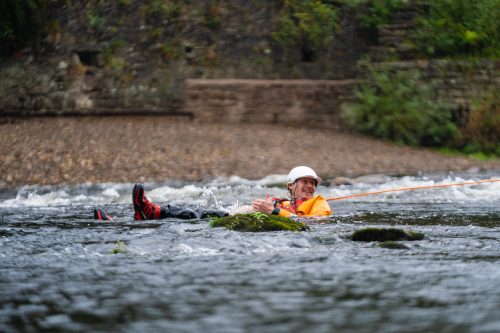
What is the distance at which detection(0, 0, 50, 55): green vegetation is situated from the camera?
22219 millimetres

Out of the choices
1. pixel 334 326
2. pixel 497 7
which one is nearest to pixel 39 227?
pixel 334 326

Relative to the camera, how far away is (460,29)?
2173cm

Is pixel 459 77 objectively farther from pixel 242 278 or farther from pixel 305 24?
pixel 242 278

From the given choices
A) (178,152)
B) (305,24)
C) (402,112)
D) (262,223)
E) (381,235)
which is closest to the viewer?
(381,235)

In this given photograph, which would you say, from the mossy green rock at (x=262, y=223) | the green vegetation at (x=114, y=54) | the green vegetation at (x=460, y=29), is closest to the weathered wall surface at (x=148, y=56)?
the green vegetation at (x=114, y=54)

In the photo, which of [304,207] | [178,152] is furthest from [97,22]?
[304,207]

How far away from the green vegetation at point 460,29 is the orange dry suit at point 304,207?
36.8 feet

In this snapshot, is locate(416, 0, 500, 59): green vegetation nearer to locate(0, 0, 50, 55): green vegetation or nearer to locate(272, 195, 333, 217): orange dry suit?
locate(0, 0, 50, 55): green vegetation

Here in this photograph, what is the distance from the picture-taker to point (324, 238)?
28.3ft

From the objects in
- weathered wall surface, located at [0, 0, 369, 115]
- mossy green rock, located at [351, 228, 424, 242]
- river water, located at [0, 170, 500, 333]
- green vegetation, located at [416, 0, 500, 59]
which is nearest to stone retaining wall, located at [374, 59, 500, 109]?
green vegetation, located at [416, 0, 500, 59]

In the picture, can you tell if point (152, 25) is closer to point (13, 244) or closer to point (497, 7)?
point (497, 7)

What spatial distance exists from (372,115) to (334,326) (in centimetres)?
1621

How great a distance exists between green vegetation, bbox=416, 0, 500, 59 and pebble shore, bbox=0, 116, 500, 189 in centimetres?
271

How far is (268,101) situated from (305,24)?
2056mm
